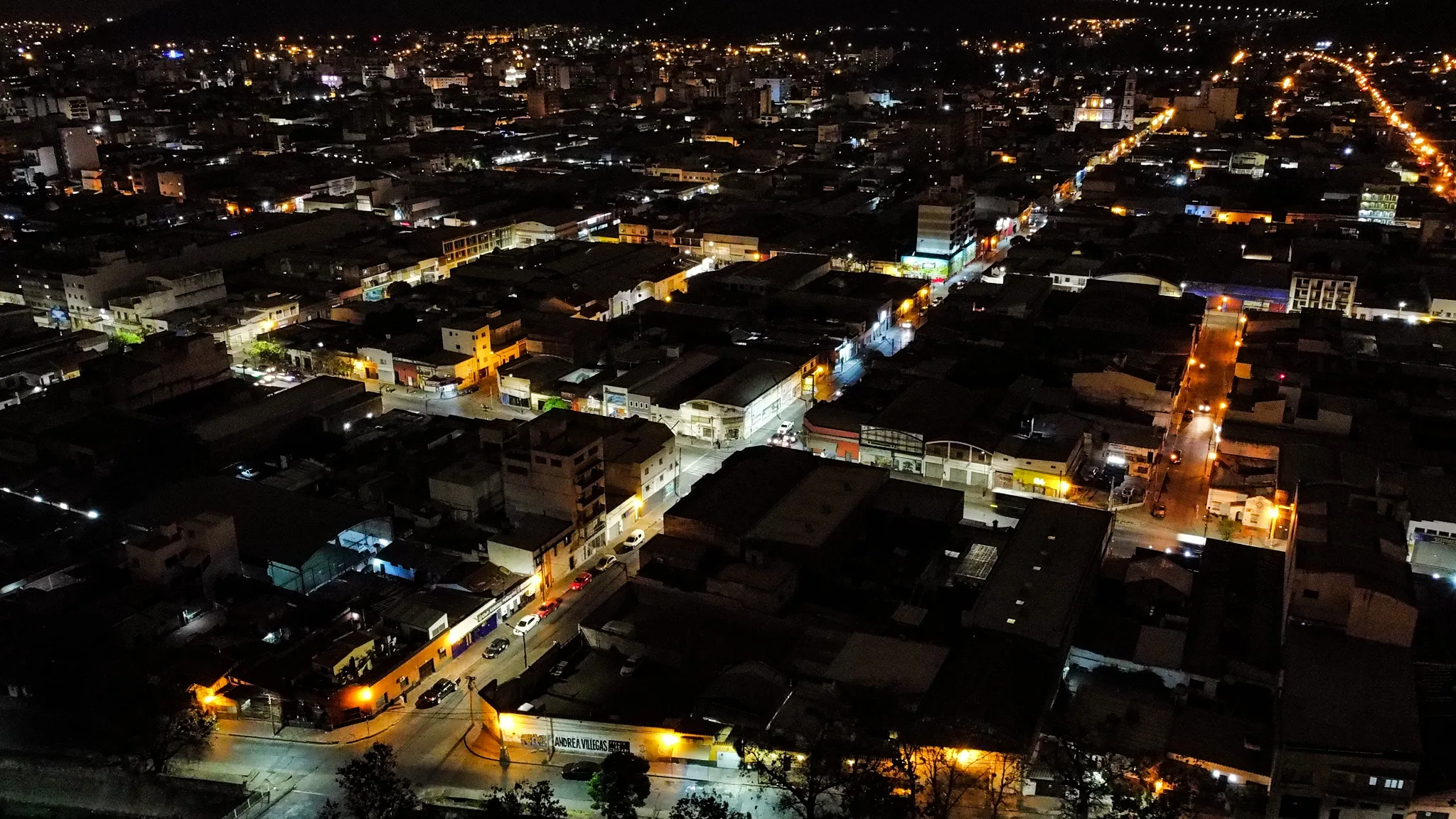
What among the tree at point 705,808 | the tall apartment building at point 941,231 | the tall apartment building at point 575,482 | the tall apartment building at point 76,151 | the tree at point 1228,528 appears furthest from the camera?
the tall apartment building at point 76,151

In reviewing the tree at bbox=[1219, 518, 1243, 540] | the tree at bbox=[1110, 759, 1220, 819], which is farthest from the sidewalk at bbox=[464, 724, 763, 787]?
the tree at bbox=[1219, 518, 1243, 540]

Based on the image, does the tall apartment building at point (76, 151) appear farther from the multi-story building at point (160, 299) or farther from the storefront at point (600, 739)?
the storefront at point (600, 739)

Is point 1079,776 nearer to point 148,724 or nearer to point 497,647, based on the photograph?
point 497,647

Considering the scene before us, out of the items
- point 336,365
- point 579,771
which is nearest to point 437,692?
point 579,771

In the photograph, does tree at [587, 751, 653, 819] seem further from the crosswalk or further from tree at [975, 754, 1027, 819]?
the crosswalk

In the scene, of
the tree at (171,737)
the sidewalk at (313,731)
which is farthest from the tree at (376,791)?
the tree at (171,737)

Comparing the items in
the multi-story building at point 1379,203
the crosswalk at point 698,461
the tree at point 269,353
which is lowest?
the crosswalk at point 698,461
